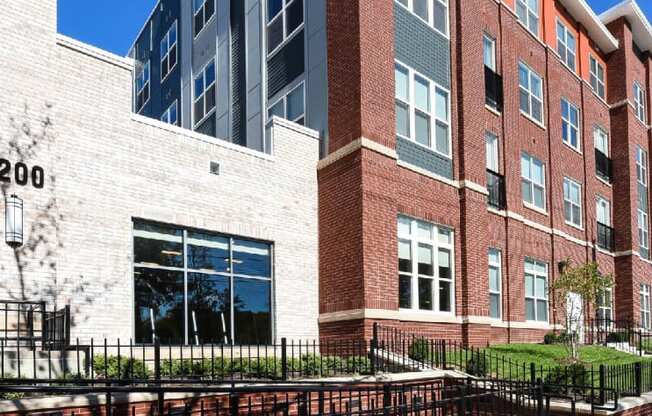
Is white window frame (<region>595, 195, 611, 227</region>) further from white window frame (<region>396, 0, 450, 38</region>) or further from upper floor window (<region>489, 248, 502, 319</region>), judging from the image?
white window frame (<region>396, 0, 450, 38</region>)

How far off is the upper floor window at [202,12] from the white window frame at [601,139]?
57.5ft

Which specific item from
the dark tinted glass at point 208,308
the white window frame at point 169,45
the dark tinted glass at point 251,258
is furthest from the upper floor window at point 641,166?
the dark tinted glass at point 208,308

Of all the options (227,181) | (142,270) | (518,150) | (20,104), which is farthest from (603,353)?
(20,104)

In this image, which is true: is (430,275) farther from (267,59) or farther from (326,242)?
(267,59)

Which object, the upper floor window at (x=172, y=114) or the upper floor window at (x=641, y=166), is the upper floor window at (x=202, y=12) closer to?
the upper floor window at (x=172, y=114)

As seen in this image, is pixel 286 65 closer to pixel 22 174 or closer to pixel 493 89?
pixel 493 89

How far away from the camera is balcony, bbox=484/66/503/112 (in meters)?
22.8

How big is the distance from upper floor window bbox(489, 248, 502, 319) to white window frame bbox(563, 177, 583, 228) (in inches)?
256

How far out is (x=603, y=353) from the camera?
2208cm

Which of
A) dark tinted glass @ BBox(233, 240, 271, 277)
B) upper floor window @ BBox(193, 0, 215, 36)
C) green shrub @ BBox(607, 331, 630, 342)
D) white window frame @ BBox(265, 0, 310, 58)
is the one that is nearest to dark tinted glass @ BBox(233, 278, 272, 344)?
dark tinted glass @ BBox(233, 240, 271, 277)

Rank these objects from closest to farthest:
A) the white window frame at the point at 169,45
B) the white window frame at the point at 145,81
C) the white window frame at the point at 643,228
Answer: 1. the white window frame at the point at 169,45
2. the white window frame at the point at 643,228
3. the white window frame at the point at 145,81

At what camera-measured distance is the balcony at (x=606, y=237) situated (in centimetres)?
3047

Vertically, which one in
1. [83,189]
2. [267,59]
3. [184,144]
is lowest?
[83,189]

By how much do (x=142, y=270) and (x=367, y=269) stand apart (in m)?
5.14
